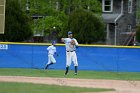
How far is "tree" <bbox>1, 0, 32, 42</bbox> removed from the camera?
4309cm

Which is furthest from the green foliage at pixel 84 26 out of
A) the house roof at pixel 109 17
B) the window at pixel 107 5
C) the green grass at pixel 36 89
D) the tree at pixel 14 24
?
the green grass at pixel 36 89

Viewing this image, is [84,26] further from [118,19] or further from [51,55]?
[51,55]

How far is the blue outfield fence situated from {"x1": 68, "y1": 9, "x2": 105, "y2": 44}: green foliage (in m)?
14.7

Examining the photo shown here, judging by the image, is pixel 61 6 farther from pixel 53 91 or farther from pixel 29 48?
pixel 53 91

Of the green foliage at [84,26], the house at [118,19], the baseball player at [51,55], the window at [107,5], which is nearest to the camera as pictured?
the baseball player at [51,55]

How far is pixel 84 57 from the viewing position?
29984 millimetres

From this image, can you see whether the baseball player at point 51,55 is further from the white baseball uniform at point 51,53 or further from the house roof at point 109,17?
the house roof at point 109,17

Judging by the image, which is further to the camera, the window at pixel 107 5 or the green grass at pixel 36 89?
the window at pixel 107 5

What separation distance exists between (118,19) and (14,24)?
61.1 feet

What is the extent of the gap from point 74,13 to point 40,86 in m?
30.1

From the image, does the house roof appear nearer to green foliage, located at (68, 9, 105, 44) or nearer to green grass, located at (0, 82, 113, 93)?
green foliage, located at (68, 9, 105, 44)

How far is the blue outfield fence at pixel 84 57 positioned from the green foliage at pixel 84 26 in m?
14.7

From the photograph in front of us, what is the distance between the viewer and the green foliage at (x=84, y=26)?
1769 inches

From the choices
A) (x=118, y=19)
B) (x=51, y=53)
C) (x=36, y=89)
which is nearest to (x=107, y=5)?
(x=118, y=19)
